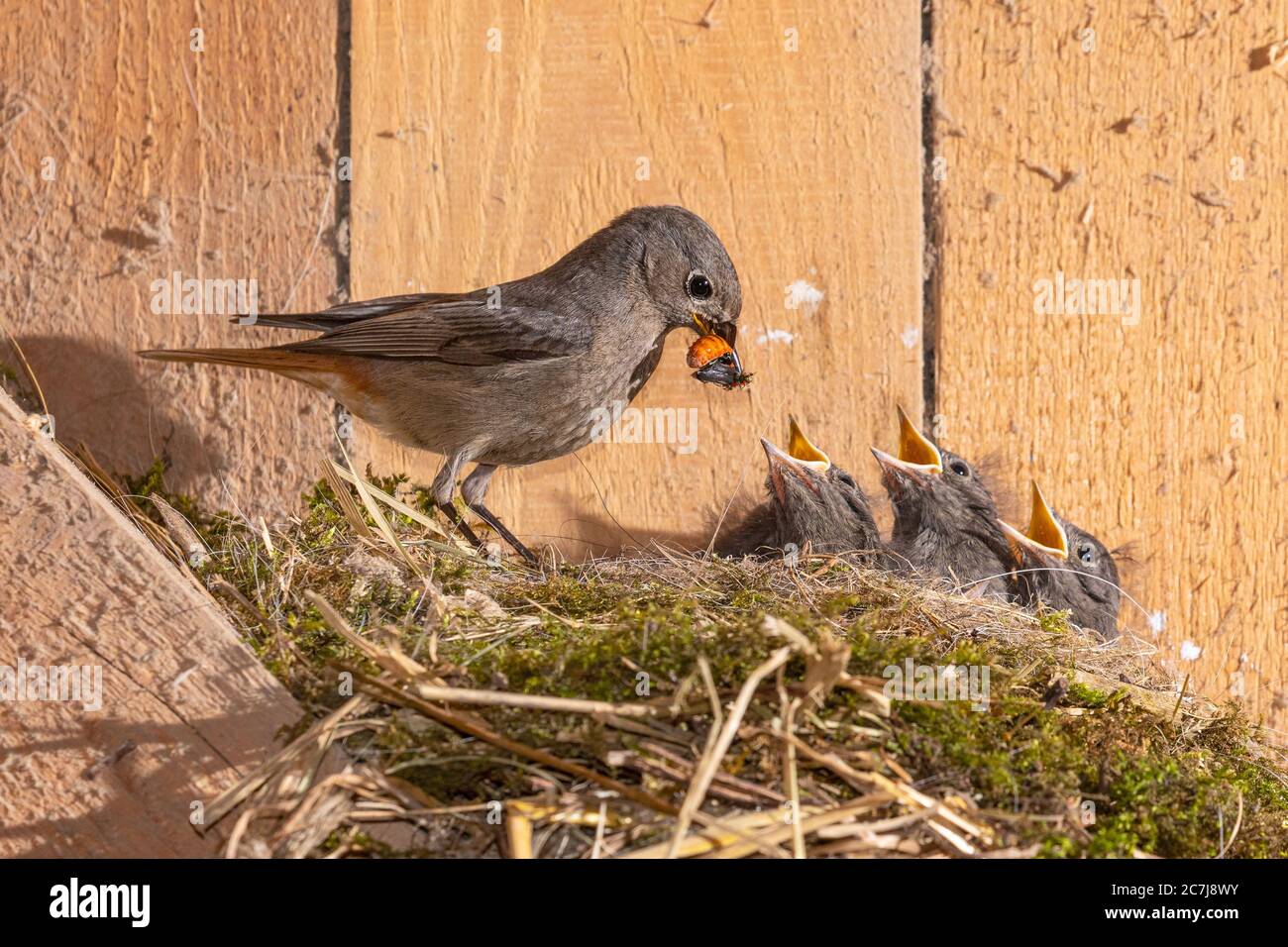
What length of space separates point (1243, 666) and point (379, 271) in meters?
3.02

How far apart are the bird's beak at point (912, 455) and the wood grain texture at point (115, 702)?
7.22 feet

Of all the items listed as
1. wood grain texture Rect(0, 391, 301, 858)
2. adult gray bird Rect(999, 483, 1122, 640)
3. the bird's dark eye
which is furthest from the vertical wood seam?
wood grain texture Rect(0, 391, 301, 858)

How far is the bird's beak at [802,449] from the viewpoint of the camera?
4.15 metres

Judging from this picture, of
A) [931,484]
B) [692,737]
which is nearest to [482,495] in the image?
[931,484]

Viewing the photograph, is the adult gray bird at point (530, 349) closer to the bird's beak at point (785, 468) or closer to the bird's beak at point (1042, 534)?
the bird's beak at point (785, 468)

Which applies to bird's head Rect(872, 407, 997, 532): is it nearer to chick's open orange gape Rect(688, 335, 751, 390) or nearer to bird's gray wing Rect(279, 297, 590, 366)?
chick's open orange gape Rect(688, 335, 751, 390)

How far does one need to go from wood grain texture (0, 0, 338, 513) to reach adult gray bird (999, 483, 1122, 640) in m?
2.32

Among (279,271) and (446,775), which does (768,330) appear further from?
(446,775)

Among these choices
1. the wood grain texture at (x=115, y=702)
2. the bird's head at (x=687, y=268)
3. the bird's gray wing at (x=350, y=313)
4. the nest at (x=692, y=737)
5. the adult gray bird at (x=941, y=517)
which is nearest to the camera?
the nest at (x=692, y=737)

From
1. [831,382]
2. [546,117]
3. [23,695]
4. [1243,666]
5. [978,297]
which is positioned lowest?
[1243,666]

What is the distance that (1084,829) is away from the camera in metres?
2.51

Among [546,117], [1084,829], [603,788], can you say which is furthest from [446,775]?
[546,117]

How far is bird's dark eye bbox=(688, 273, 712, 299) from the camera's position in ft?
12.9

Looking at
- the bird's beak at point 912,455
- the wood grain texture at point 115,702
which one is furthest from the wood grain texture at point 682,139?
the wood grain texture at point 115,702
